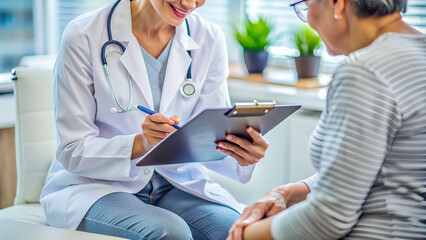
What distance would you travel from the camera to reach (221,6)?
268cm

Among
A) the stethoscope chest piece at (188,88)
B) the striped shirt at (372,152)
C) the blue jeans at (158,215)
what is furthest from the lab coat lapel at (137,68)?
the striped shirt at (372,152)

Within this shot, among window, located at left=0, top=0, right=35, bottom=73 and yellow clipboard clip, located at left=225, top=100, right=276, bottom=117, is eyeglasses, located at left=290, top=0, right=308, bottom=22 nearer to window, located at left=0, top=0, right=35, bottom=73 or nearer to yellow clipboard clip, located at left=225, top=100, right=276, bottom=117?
yellow clipboard clip, located at left=225, top=100, right=276, bottom=117

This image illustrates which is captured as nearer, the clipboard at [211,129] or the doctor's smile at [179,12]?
the clipboard at [211,129]

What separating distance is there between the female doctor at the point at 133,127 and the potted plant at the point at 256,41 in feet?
2.22

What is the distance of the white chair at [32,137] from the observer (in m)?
1.52

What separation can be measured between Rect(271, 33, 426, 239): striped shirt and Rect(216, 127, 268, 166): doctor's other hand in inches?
14.5

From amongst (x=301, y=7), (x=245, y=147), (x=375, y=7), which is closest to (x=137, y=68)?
(x=245, y=147)

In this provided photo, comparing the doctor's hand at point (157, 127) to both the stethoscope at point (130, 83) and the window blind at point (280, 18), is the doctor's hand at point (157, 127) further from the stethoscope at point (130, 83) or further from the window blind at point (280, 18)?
the window blind at point (280, 18)

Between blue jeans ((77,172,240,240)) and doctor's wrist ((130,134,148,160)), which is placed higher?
doctor's wrist ((130,134,148,160))

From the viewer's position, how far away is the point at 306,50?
207 centimetres

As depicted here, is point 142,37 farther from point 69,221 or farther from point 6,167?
point 6,167

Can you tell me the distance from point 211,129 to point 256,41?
118cm

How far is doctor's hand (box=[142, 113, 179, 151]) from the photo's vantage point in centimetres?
121

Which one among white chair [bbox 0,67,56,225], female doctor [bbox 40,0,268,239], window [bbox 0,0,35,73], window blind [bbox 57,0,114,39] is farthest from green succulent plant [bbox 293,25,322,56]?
window [bbox 0,0,35,73]
